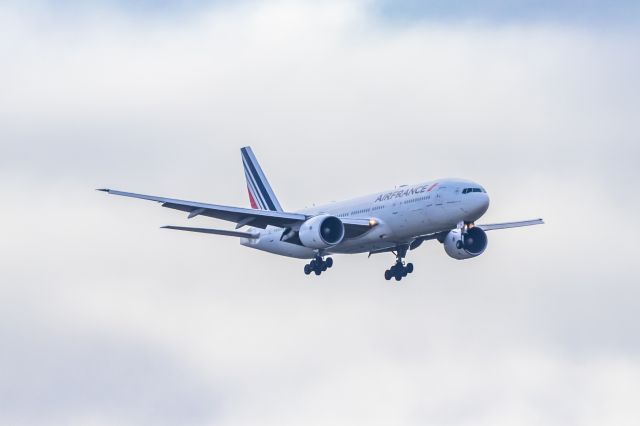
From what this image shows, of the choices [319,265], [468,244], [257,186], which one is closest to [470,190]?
[468,244]

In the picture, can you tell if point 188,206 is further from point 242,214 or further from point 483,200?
point 483,200

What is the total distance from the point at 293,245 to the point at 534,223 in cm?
1554

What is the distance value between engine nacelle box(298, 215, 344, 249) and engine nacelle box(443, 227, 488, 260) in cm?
698

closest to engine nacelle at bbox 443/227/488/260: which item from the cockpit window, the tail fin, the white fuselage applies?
the white fuselage

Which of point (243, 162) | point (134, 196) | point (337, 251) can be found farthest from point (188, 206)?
point (243, 162)

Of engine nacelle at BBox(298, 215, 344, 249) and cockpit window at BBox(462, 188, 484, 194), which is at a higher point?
cockpit window at BBox(462, 188, 484, 194)

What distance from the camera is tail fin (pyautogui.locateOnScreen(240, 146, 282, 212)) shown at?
10525 centimetres

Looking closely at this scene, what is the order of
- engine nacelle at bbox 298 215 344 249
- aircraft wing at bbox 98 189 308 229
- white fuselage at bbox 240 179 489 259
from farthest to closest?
engine nacelle at bbox 298 215 344 249 → aircraft wing at bbox 98 189 308 229 → white fuselage at bbox 240 179 489 259

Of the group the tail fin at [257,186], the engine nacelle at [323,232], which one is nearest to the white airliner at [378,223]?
the engine nacelle at [323,232]

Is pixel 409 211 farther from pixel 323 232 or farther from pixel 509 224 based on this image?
pixel 509 224

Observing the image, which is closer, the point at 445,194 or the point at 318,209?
the point at 445,194

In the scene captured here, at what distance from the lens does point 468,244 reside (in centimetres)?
A: 9050

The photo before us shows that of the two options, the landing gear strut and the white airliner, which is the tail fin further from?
the landing gear strut

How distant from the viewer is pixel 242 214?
89.4 m
